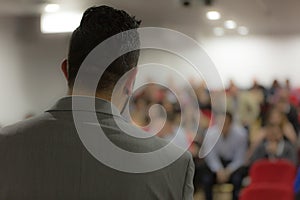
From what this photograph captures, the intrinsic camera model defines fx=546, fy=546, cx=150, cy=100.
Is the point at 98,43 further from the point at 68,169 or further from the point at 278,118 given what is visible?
the point at 278,118

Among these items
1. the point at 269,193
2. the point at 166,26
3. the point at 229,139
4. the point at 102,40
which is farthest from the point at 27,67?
the point at 102,40

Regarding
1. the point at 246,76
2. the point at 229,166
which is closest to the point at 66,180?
the point at 229,166

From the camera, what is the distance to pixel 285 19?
29.3 feet

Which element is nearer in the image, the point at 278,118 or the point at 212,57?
the point at 278,118

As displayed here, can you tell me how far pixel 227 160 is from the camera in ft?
18.2

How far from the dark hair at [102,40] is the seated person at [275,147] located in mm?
4298

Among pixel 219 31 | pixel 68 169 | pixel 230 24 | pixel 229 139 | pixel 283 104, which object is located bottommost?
pixel 219 31

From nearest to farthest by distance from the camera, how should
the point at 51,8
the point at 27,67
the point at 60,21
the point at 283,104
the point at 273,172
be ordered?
1. the point at 273,172
2. the point at 283,104
3. the point at 51,8
4. the point at 60,21
5. the point at 27,67

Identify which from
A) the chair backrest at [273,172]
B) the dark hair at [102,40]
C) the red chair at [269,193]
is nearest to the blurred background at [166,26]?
the chair backrest at [273,172]

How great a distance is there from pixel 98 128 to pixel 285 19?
27.8 feet

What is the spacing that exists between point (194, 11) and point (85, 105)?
7178mm

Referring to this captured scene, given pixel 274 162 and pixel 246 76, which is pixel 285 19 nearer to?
pixel 246 76

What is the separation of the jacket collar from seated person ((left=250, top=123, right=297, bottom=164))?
4.32 metres

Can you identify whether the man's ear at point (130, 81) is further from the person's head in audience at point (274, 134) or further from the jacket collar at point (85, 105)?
the person's head in audience at point (274, 134)
